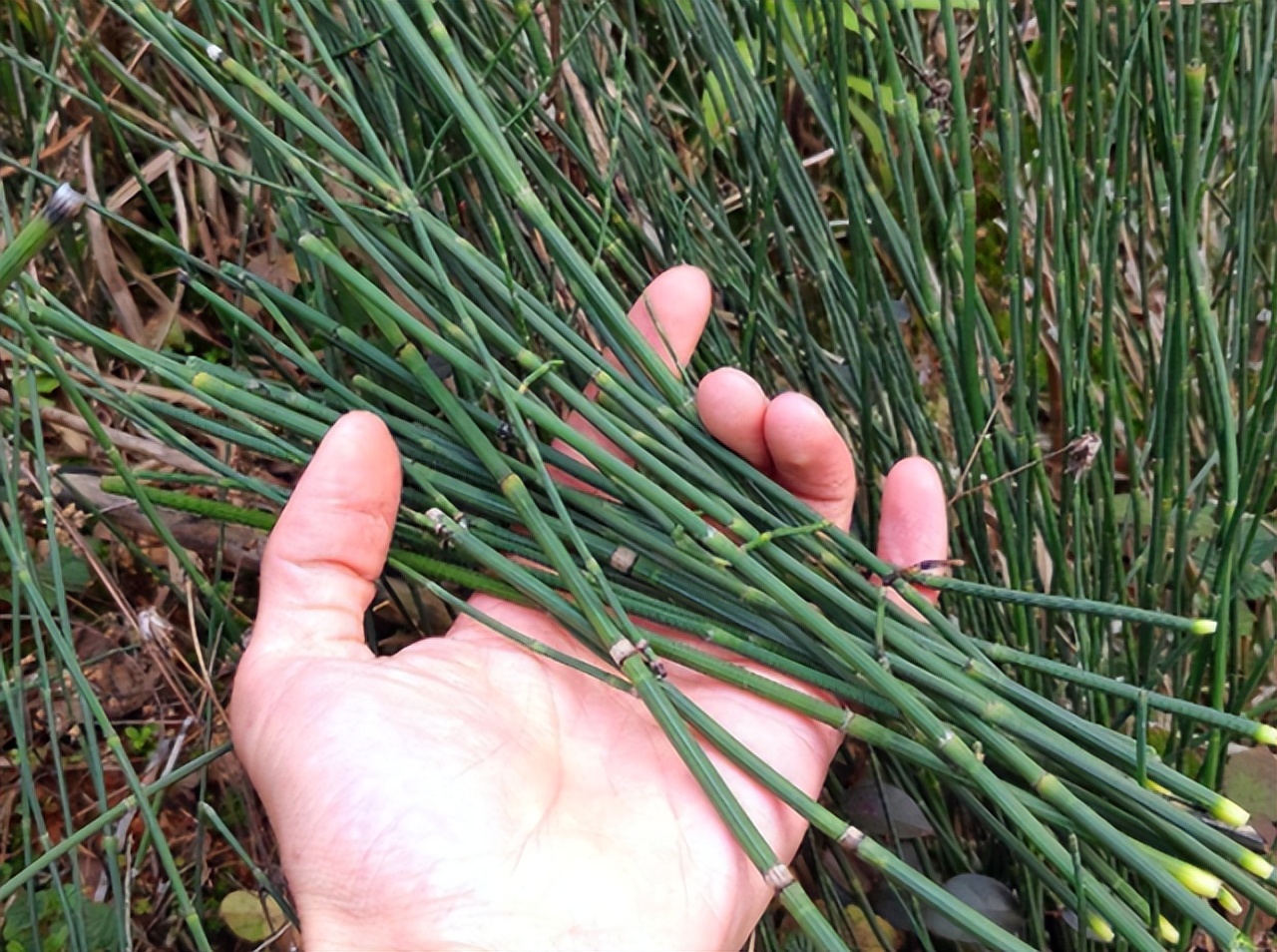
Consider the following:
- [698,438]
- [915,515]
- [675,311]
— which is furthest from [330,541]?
[915,515]

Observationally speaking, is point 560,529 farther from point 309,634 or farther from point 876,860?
point 876,860

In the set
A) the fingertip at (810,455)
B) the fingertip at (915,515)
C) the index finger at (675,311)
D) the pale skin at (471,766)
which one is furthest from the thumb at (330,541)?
the fingertip at (915,515)

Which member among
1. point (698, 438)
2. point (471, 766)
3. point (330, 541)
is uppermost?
point (698, 438)

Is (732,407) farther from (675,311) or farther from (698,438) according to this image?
(675,311)

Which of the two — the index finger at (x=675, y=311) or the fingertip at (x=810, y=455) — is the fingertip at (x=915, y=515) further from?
the index finger at (x=675, y=311)

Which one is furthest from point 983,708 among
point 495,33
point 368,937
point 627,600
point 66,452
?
point 66,452

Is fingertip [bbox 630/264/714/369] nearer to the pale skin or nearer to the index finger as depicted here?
the index finger

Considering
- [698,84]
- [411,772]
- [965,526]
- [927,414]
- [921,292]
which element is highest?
[698,84]
